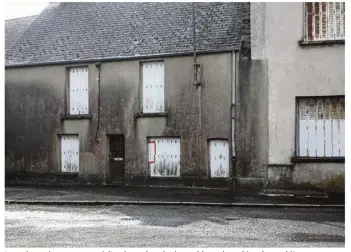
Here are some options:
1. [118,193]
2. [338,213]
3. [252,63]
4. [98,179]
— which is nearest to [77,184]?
[98,179]

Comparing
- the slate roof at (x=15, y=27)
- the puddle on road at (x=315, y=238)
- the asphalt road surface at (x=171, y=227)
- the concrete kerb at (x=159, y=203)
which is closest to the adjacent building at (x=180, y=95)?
the slate roof at (x=15, y=27)

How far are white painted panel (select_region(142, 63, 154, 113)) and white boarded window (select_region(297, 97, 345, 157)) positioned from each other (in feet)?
19.6

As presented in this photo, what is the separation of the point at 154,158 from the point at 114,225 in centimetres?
998

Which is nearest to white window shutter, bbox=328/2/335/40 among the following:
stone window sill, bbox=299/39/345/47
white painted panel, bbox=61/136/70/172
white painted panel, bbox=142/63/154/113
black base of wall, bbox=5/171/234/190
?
stone window sill, bbox=299/39/345/47

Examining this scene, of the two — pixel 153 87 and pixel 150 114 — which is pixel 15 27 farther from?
pixel 150 114

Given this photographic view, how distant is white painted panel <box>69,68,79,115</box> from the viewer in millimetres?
23500

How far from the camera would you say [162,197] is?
17.4m

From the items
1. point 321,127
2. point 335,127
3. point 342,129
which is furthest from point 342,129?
point 321,127

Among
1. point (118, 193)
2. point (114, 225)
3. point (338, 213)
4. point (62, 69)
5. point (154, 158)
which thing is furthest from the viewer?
point (62, 69)

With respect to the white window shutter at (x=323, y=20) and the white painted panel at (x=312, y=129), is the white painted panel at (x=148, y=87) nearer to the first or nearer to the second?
the white painted panel at (x=312, y=129)

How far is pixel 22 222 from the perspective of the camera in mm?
12523

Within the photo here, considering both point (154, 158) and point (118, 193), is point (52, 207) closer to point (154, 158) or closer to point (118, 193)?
point (118, 193)

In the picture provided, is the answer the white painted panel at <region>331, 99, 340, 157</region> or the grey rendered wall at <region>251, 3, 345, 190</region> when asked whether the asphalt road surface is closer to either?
the grey rendered wall at <region>251, 3, 345, 190</region>

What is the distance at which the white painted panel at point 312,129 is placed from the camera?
61.8 feet
